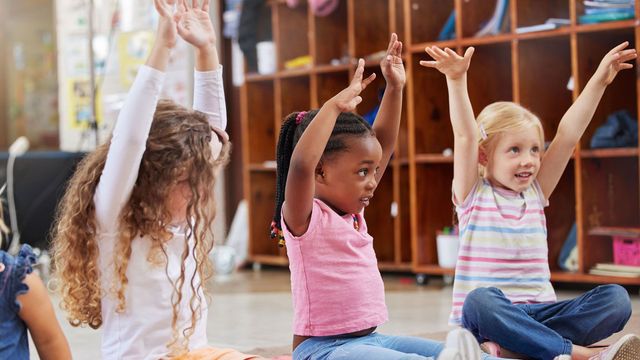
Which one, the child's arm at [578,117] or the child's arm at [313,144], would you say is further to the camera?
the child's arm at [578,117]

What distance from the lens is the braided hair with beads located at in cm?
198

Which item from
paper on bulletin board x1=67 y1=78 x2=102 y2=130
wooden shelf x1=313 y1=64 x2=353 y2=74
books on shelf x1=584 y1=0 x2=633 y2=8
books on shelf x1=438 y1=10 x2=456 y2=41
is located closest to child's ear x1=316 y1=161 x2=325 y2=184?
books on shelf x1=584 y1=0 x2=633 y2=8

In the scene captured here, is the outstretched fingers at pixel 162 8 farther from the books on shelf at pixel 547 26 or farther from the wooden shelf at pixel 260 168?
the wooden shelf at pixel 260 168

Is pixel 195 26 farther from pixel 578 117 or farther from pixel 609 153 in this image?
pixel 609 153

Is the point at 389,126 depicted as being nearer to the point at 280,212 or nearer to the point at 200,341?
the point at 280,212

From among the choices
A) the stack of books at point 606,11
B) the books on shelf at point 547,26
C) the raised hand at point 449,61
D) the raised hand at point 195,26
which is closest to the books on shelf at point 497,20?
the books on shelf at point 547,26

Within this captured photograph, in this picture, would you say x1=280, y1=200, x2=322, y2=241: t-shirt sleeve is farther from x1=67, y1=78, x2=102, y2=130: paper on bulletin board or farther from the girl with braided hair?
x1=67, y1=78, x2=102, y2=130: paper on bulletin board

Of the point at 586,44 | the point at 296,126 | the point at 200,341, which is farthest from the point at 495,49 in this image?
the point at 200,341

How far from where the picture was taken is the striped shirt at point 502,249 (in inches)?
98.1

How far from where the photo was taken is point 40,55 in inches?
294

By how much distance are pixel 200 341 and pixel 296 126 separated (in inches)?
19.6

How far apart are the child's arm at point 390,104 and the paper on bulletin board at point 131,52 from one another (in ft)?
13.8

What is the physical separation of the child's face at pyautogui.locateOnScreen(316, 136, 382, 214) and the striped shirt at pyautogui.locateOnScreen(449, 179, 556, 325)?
60 cm

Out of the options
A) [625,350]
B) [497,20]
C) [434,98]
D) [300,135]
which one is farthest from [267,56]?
[625,350]
